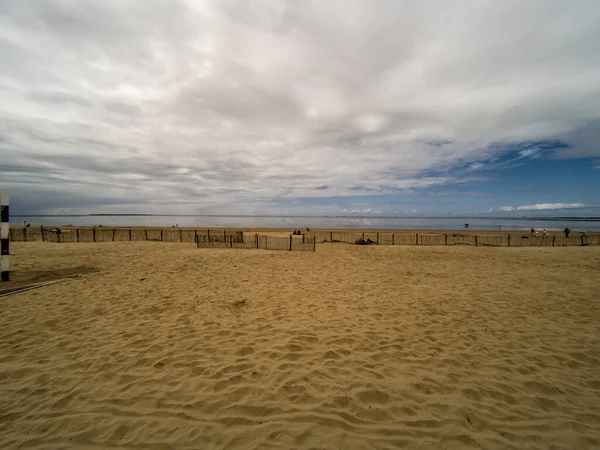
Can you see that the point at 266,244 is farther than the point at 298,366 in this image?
Yes

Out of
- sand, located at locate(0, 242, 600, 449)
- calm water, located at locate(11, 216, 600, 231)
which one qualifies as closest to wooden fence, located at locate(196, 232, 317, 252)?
sand, located at locate(0, 242, 600, 449)

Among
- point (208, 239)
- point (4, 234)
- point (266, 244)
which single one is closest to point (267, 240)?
point (266, 244)

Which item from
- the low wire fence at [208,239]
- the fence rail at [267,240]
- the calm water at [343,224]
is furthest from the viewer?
the calm water at [343,224]

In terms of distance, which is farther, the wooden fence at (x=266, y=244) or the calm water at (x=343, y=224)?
the calm water at (x=343, y=224)

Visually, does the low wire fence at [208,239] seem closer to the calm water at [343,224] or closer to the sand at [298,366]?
the sand at [298,366]

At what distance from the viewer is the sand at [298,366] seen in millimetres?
3084

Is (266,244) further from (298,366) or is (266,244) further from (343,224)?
(343,224)

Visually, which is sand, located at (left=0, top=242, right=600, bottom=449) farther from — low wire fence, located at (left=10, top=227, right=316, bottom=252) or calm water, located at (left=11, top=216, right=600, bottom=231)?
calm water, located at (left=11, top=216, right=600, bottom=231)

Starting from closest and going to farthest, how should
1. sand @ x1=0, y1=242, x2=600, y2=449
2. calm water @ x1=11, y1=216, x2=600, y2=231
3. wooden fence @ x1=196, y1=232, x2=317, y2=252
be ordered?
1. sand @ x1=0, y1=242, x2=600, y2=449
2. wooden fence @ x1=196, y1=232, x2=317, y2=252
3. calm water @ x1=11, y1=216, x2=600, y2=231

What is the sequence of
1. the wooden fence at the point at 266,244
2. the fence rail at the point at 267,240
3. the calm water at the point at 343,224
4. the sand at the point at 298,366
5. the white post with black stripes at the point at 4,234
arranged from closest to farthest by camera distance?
1. the sand at the point at 298,366
2. the white post with black stripes at the point at 4,234
3. the wooden fence at the point at 266,244
4. the fence rail at the point at 267,240
5. the calm water at the point at 343,224

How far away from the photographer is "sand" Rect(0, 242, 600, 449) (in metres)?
3.08

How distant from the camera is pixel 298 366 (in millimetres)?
4398

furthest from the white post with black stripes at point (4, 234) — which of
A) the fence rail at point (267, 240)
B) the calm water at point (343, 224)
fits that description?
the calm water at point (343, 224)

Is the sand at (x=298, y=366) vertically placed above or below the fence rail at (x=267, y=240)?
below
